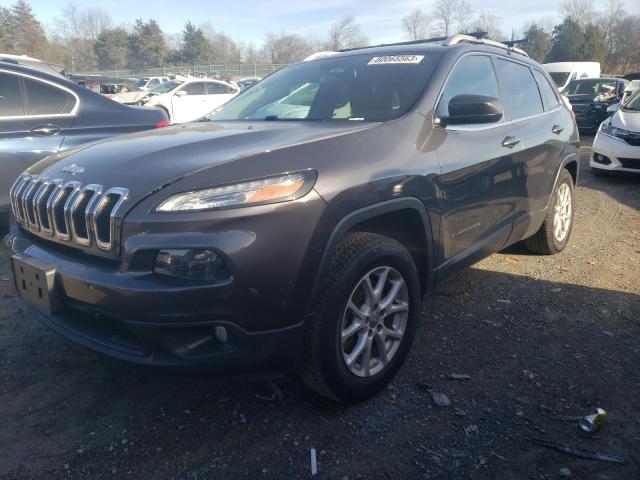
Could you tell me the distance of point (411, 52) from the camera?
3332 millimetres

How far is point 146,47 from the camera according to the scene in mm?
69875

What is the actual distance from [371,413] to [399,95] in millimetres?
1760

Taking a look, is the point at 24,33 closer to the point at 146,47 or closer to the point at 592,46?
the point at 146,47

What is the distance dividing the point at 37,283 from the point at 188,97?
46.6ft

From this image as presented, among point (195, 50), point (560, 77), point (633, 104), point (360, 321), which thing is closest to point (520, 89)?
point (360, 321)

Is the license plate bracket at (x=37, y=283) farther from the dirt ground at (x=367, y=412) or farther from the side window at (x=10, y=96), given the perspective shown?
the side window at (x=10, y=96)

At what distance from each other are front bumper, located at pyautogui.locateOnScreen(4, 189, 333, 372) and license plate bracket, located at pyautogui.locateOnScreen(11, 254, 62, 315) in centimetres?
3

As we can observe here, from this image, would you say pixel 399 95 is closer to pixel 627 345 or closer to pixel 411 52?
pixel 411 52

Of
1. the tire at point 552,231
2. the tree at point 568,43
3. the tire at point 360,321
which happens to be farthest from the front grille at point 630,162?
the tree at point 568,43

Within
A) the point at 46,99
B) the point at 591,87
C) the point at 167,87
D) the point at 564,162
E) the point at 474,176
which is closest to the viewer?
the point at 474,176

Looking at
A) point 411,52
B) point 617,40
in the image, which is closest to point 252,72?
point 617,40

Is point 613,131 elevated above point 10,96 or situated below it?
below

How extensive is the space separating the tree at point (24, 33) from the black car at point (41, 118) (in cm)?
6392

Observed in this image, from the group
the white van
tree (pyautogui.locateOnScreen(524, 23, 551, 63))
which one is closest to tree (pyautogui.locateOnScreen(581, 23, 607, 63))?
tree (pyautogui.locateOnScreen(524, 23, 551, 63))
